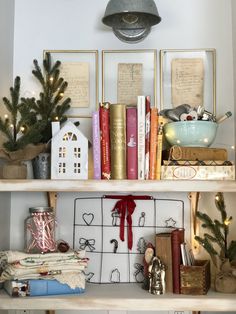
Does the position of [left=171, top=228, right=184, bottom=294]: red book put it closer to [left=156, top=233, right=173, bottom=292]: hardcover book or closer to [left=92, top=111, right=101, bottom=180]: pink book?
[left=156, top=233, right=173, bottom=292]: hardcover book

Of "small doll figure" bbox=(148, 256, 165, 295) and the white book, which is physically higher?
the white book

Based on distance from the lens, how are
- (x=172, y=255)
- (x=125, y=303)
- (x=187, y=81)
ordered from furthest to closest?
(x=187, y=81), (x=172, y=255), (x=125, y=303)

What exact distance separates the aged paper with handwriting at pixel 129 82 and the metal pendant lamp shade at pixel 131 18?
0.10m

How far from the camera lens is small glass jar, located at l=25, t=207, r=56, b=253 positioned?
5.39 ft

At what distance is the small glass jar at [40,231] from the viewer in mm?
1642

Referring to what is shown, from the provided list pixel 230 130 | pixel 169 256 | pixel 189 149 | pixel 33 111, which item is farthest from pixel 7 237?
pixel 230 130

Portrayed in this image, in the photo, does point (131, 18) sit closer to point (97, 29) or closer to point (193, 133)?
point (97, 29)

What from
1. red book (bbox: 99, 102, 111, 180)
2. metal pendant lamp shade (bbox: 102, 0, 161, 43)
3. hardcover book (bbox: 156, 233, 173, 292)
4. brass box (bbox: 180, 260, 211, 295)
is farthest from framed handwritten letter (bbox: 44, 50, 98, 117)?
brass box (bbox: 180, 260, 211, 295)

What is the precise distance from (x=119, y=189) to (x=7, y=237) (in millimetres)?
536

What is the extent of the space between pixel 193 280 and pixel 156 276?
0.41ft

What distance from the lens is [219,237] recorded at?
1661 mm

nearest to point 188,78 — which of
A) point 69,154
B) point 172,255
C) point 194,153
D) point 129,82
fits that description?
point 129,82

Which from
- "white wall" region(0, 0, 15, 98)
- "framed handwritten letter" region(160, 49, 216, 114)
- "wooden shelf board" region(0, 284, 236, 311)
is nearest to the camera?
"wooden shelf board" region(0, 284, 236, 311)

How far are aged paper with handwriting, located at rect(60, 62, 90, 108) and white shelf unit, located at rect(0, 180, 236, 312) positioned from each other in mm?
439
